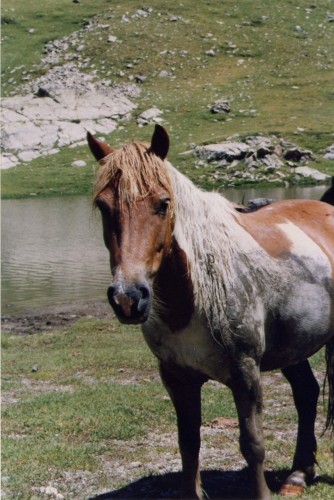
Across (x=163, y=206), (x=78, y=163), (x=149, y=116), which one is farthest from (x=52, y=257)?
(x=149, y=116)

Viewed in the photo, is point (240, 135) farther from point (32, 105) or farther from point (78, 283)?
point (78, 283)

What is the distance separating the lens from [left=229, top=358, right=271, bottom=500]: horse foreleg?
6.00 meters

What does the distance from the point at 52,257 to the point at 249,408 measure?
89.5 ft

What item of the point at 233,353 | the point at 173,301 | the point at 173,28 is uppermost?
the point at 173,301

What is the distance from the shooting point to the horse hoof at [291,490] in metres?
7.03

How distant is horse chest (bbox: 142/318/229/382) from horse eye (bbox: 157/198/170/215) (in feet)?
3.41

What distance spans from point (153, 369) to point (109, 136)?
68818mm

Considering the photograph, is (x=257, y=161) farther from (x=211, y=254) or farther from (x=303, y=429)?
(x=211, y=254)

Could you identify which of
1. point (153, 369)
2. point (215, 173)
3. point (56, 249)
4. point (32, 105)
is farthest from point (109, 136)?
point (153, 369)

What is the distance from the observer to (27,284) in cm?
2691

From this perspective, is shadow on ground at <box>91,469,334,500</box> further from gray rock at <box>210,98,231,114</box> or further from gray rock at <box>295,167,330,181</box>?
gray rock at <box>210,98,231,114</box>

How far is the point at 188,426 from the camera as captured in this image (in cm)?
656

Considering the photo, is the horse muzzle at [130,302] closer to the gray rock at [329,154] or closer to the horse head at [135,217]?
the horse head at [135,217]

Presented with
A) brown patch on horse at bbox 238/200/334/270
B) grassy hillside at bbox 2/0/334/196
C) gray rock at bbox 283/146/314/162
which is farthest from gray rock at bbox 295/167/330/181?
brown patch on horse at bbox 238/200/334/270
